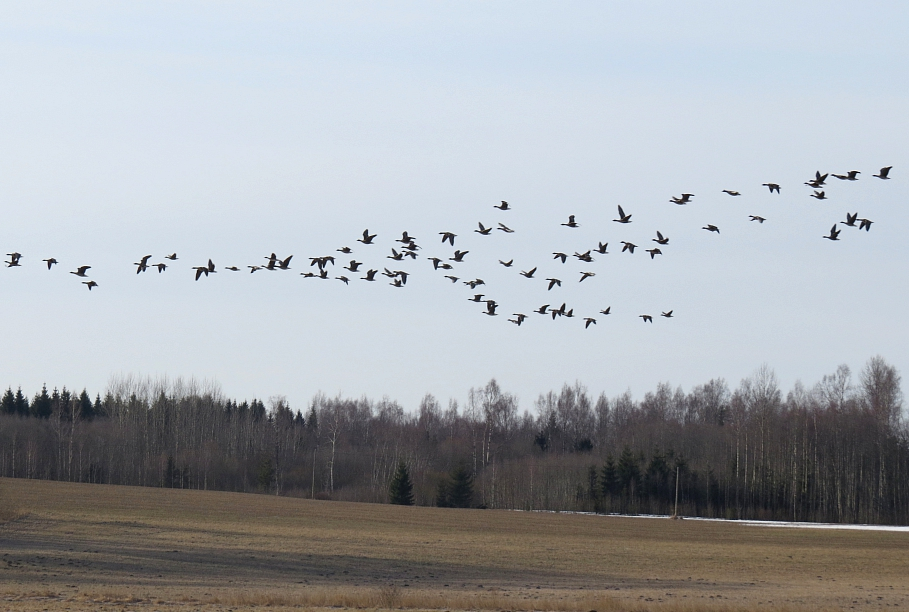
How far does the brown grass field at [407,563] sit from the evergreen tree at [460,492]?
23.6 m

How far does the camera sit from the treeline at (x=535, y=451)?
105 metres

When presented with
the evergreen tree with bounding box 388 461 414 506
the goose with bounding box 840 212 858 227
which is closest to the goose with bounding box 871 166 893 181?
the goose with bounding box 840 212 858 227

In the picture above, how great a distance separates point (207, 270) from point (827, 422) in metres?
90.1

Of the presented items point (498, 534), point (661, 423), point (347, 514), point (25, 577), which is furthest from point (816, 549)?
point (661, 423)

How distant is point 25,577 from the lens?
109 feet

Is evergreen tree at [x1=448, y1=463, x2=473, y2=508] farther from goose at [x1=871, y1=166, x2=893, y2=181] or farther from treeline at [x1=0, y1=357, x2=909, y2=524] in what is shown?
goose at [x1=871, y1=166, x2=893, y2=181]

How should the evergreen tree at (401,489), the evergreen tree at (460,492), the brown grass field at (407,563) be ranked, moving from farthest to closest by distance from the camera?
the evergreen tree at (460,492) < the evergreen tree at (401,489) < the brown grass field at (407,563)

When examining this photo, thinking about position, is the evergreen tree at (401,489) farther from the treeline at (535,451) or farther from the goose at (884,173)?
the goose at (884,173)

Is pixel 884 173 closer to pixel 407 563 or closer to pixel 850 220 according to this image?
pixel 850 220

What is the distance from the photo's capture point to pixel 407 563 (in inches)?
1686

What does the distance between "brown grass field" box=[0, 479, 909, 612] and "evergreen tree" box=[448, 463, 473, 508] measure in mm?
23603

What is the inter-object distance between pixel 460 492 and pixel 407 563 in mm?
58140

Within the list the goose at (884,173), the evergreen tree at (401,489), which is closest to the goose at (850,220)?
the goose at (884,173)

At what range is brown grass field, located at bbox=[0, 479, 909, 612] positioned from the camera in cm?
2953
